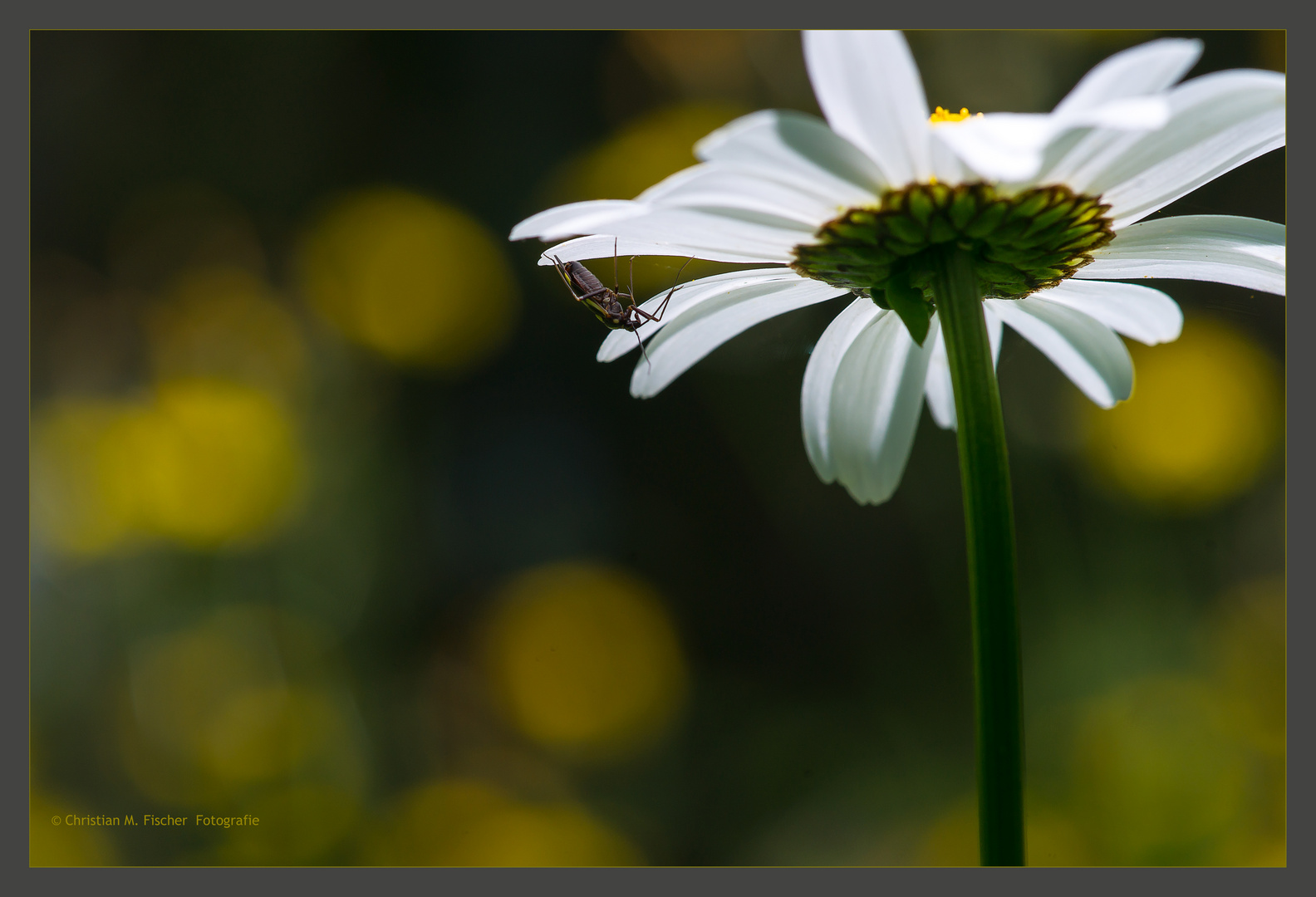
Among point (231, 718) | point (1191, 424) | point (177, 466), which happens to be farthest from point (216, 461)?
point (1191, 424)

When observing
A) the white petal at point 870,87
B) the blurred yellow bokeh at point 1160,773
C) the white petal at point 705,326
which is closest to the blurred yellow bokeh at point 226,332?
the white petal at point 705,326

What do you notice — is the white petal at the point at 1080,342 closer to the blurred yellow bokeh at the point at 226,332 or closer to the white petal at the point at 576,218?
the white petal at the point at 576,218

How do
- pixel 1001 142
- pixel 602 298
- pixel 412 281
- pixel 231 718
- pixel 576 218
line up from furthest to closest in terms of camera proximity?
pixel 412 281 → pixel 231 718 → pixel 602 298 → pixel 576 218 → pixel 1001 142

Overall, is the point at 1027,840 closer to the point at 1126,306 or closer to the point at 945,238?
the point at 1126,306

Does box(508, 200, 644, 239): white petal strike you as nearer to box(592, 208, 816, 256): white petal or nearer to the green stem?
box(592, 208, 816, 256): white petal

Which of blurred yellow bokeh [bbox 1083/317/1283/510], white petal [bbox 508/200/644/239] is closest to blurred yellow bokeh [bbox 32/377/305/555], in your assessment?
white petal [bbox 508/200/644/239]

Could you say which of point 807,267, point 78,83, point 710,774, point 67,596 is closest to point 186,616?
point 67,596

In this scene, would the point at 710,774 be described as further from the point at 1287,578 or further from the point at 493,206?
the point at 493,206
